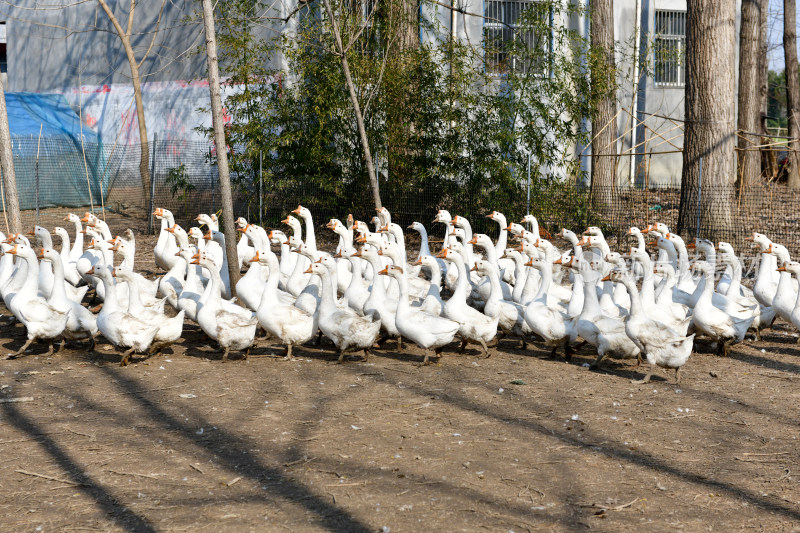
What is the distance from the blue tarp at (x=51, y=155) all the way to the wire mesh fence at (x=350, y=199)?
1.4 inches

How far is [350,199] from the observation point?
16.8m

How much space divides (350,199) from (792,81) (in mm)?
17730

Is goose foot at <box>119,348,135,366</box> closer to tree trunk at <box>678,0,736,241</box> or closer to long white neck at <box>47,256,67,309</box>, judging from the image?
long white neck at <box>47,256,67,309</box>

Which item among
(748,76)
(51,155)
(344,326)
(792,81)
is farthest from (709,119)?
(51,155)

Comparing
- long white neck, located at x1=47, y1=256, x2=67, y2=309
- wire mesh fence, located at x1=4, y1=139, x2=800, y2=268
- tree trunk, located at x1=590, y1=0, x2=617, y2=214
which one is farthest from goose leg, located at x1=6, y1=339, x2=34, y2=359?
tree trunk, located at x1=590, y1=0, x2=617, y2=214

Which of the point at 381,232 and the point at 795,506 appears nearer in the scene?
the point at 795,506

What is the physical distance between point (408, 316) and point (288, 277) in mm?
2780

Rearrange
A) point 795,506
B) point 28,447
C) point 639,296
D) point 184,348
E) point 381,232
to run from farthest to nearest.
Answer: point 381,232
point 184,348
point 639,296
point 28,447
point 795,506

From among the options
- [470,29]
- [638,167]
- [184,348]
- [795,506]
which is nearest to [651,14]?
[638,167]

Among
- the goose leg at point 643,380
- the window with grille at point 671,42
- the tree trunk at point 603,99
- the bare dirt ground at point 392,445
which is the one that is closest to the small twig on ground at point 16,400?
the bare dirt ground at point 392,445

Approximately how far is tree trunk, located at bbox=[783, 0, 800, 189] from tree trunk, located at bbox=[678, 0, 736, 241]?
41.9ft

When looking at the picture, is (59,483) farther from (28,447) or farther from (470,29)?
(470,29)

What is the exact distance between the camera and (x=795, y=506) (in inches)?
185

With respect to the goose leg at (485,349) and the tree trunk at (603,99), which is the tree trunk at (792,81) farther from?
the goose leg at (485,349)
